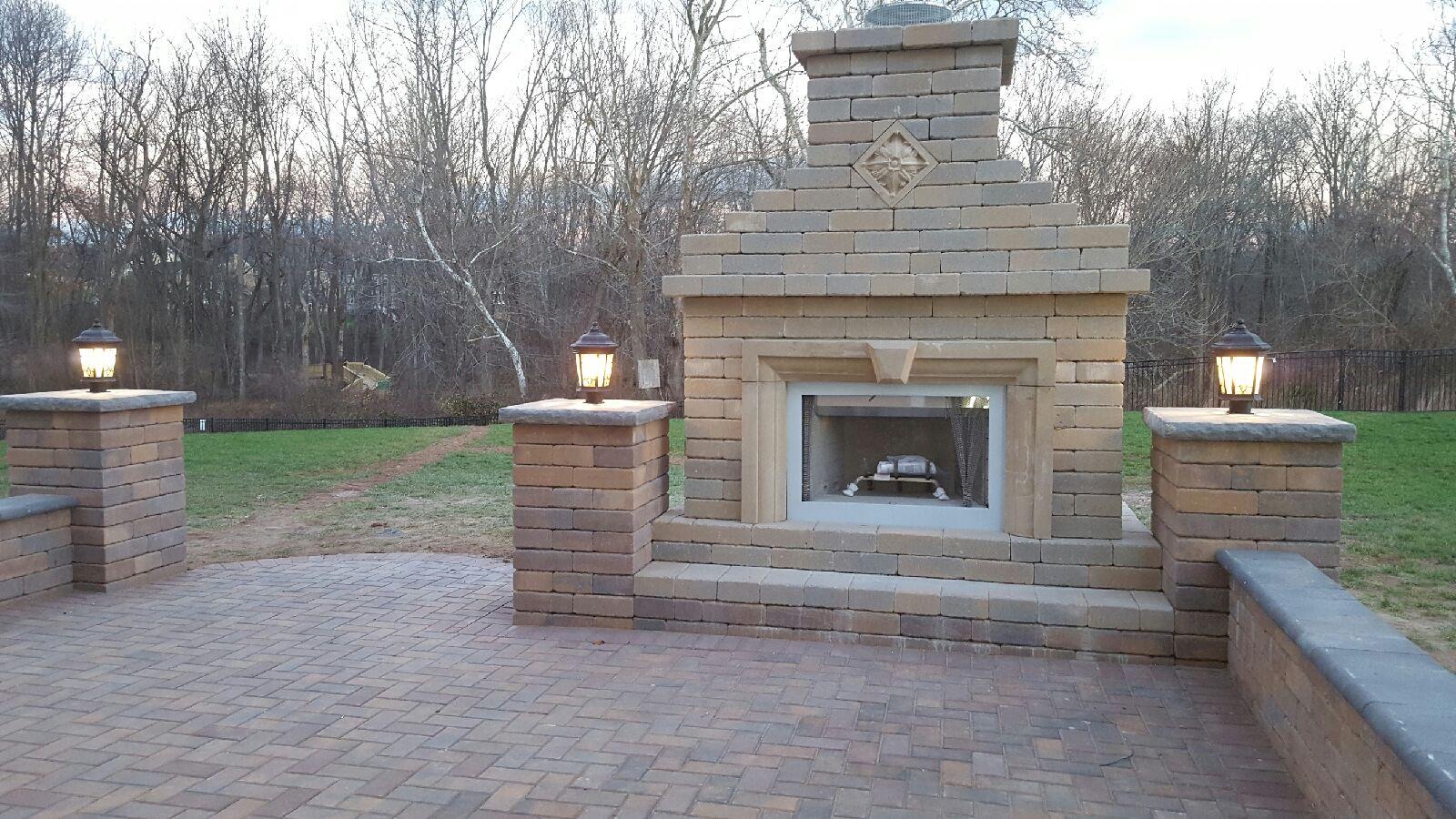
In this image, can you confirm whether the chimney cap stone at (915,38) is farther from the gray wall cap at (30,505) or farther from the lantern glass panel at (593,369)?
the gray wall cap at (30,505)

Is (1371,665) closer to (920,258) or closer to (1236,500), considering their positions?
(1236,500)

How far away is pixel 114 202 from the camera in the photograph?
22.0m

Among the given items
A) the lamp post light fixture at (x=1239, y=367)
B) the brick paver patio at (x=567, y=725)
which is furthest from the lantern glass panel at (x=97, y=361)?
the lamp post light fixture at (x=1239, y=367)

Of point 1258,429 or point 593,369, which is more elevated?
point 593,369

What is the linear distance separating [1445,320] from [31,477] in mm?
21996

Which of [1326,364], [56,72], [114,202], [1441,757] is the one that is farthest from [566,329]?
[1441,757]

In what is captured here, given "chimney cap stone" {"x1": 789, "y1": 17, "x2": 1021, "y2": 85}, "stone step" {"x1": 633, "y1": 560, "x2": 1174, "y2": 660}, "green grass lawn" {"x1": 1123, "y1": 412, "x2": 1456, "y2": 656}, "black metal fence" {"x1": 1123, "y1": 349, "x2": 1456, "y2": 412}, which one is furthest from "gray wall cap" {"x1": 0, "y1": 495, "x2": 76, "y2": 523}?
"black metal fence" {"x1": 1123, "y1": 349, "x2": 1456, "y2": 412}

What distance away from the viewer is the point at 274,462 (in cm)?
1171

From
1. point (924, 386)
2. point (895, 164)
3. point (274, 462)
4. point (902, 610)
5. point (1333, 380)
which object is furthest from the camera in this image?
point (1333, 380)

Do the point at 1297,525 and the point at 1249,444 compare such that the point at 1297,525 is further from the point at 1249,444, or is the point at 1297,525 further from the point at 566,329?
the point at 566,329

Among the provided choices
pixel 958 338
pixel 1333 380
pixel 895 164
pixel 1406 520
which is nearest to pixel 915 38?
pixel 895 164

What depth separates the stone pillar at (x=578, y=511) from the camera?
4.95 meters

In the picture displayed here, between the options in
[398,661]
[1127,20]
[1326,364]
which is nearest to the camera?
[398,661]

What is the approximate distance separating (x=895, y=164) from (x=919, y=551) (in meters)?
2.07
